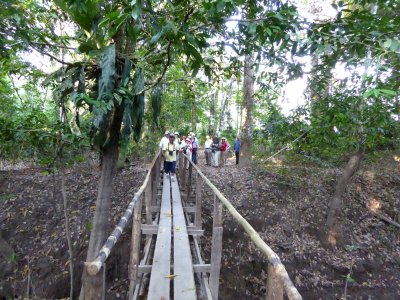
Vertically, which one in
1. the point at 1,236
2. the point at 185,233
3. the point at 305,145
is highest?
the point at 305,145

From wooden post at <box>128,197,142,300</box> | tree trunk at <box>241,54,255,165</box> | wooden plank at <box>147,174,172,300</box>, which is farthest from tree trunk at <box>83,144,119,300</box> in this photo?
tree trunk at <box>241,54,255,165</box>

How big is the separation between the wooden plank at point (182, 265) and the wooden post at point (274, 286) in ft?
4.70

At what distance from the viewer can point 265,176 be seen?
→ 37.7ft

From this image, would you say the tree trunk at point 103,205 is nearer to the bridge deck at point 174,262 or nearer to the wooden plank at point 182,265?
the bridge deck at point 174,262

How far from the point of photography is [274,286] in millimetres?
1673

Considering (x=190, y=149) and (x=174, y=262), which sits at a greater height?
(x=190, y=149)

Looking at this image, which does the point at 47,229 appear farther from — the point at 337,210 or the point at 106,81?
the point at 337,210

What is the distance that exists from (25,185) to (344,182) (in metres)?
10.2

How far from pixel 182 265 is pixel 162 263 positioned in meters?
0.25

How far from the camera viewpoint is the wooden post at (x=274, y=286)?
5.35 feet

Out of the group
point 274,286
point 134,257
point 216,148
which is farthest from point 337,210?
point 274,286

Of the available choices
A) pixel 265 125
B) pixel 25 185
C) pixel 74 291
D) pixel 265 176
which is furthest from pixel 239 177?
pixel 25 185

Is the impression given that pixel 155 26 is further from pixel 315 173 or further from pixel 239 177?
pixel 315 173

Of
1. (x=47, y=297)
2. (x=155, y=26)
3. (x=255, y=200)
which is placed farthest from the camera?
(x=255, y=200)
